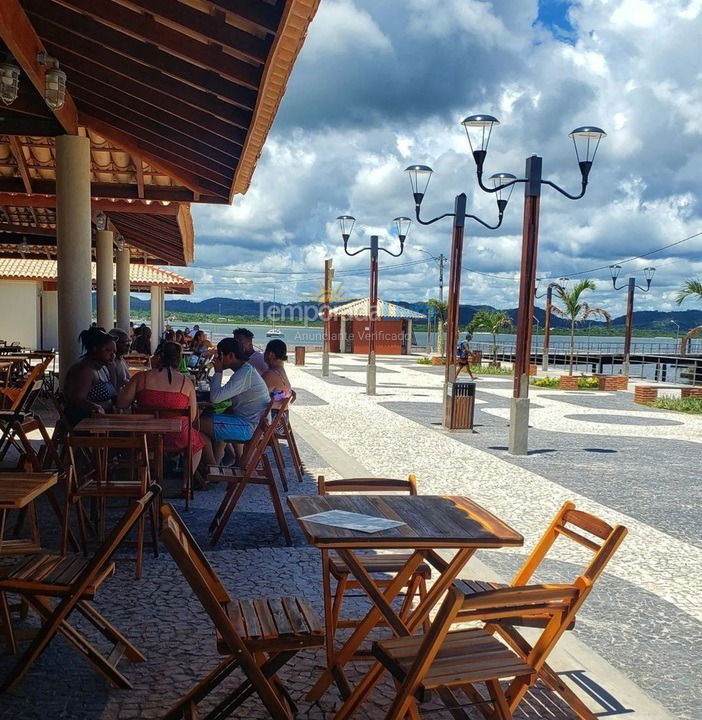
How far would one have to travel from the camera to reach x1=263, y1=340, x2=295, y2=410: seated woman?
784 centimetres

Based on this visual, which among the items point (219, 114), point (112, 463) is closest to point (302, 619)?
point (112, 463)

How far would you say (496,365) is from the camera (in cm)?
3200

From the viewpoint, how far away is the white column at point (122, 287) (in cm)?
2028

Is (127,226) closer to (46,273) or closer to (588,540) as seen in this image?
(46,273)

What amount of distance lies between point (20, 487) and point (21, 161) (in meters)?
8.14

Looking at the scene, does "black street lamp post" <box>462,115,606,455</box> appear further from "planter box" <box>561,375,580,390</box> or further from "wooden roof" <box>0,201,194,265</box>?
"planter box" <box>561,375,580,390</box>

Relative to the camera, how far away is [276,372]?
8039mm

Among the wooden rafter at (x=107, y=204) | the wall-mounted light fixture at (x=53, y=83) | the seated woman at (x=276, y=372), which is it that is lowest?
the seated woman at (x=276, y=372)

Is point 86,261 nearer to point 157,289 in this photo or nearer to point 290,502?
point 290,502

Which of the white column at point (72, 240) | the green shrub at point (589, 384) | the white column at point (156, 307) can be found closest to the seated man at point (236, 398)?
the white column at point (72, 240)

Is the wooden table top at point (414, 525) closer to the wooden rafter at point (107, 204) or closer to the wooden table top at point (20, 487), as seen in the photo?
the wooden table top at point (20, 487)

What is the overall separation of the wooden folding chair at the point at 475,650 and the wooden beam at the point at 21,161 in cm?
911

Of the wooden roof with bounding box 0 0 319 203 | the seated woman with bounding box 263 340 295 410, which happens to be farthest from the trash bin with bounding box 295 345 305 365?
the seated woman with bounding box 263 340 295 410

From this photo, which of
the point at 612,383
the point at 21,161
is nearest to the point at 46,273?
the point at 21,161
